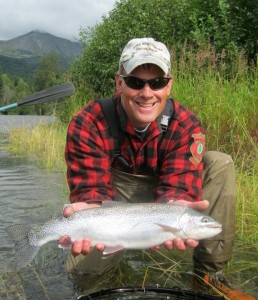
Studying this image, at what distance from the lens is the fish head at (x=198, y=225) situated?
102 inches

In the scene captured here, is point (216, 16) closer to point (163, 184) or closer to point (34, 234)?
point (163, 184)

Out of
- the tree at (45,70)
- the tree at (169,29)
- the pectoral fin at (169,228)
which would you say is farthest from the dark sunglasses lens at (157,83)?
the tree at (45,70)

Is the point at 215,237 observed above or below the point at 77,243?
below

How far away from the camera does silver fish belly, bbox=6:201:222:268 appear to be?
261 cm

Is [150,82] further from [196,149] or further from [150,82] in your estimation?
[196,149]

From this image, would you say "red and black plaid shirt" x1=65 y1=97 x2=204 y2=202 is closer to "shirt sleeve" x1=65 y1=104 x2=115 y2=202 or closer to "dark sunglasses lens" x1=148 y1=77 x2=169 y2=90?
"shirt sleeve" x1=65 y1=104 x2=115 y2=202

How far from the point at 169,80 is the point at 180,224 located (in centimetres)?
113

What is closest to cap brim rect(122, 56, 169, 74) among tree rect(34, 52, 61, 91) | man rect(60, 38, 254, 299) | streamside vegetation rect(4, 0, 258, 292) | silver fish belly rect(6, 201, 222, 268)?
man rect(60, 38, 254, 299)

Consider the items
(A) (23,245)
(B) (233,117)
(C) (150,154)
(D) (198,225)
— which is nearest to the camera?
(D) (198,225)

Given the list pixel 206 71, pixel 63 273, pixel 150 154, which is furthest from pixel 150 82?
pixel 206 71

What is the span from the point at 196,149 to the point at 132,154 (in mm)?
503

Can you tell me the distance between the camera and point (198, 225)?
2594mm

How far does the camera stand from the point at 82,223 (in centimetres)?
267

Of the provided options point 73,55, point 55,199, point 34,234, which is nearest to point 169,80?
point 34,234
